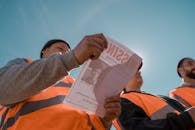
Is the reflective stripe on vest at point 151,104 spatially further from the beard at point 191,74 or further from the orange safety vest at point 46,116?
the beard at point 191,74

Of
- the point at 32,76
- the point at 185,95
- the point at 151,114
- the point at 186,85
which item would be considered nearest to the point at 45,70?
the point at 32,76

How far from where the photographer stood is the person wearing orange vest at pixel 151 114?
3.53 m

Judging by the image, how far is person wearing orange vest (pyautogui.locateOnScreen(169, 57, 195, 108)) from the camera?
503cm

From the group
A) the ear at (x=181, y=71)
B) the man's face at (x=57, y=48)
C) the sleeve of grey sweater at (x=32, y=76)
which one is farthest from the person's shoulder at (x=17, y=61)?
the ear at (x=181, y=71)

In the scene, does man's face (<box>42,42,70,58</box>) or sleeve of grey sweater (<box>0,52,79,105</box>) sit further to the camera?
man's face (<box>42,42,70,58</box>)

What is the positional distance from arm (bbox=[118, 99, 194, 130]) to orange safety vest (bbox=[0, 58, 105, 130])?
0.69m

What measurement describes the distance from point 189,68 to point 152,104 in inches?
120

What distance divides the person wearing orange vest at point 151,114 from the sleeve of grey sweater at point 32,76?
1.39 meters

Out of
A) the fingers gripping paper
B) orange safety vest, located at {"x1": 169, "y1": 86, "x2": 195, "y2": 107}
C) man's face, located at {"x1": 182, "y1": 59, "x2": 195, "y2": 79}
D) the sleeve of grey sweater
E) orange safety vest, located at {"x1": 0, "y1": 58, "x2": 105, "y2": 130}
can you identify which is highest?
the sleeve of grey sweater

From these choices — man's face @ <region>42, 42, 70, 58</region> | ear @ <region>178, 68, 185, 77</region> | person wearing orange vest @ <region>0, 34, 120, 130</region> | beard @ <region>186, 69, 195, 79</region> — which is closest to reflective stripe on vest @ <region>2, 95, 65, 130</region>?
person wearing orange vest @ <region>0, 34, 120, 130</region>

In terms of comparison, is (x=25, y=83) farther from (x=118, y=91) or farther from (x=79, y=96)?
(x=118, y=91)

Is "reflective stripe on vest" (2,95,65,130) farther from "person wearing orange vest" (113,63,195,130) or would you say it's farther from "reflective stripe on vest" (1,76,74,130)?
"person wearing orange vest" (113,63,195,130)

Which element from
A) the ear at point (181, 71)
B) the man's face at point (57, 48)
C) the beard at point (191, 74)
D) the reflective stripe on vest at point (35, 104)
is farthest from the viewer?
the ear at point (181, 71)

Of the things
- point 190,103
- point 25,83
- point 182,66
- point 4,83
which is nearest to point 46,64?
point 25,83
